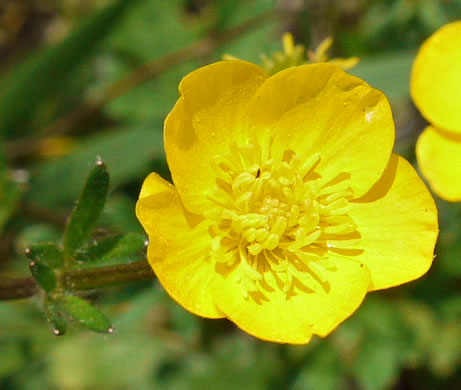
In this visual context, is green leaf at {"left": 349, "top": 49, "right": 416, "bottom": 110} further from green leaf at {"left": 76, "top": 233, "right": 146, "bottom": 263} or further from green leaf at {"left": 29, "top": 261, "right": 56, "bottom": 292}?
green leaf at {"left": 29, "top": 261, "right": 56, "bottom": 292}

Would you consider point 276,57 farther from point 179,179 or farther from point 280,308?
point 280,308

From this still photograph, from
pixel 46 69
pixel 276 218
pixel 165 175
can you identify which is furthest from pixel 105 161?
pixel 276 218

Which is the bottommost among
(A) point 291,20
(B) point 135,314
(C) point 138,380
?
(C) point 138,380

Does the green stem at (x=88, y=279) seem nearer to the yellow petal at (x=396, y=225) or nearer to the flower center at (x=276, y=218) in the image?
the flower center at (x=276, y=218)

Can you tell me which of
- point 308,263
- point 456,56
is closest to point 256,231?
point 308,263

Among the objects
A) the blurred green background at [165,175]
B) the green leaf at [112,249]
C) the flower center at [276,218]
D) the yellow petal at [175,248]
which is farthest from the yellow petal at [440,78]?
the green leaf at [112,249]

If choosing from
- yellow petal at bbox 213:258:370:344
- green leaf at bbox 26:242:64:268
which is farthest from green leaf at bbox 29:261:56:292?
yellow petal at bbox 213:258:370:344

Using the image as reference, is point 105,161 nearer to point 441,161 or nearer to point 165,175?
point 165,175
